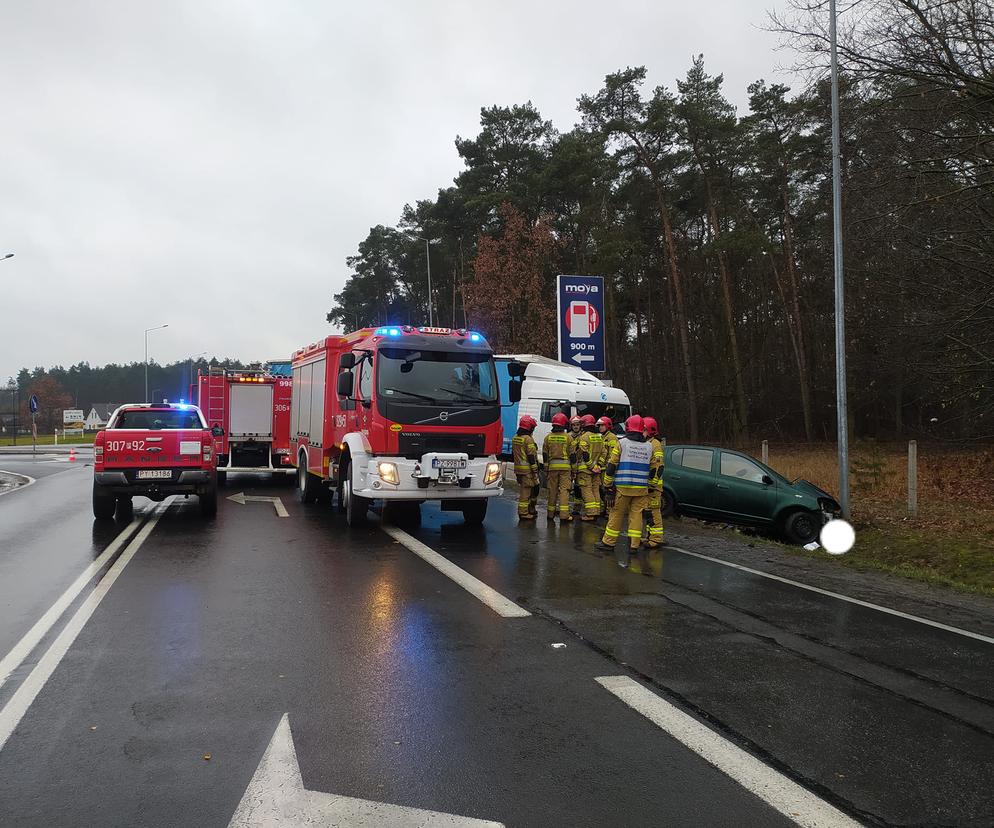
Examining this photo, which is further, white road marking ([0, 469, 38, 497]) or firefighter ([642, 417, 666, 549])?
white road marking ([0, 469, 38, 497])

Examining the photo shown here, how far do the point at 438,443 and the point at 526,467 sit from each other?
2.43 m

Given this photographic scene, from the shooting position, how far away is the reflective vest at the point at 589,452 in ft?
41.8

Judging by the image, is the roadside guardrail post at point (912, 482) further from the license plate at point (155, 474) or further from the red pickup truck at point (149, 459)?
the license plate at point (155, 474)

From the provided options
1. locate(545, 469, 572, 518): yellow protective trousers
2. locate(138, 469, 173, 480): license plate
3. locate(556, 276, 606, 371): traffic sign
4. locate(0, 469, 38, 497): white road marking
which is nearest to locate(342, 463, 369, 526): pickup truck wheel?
locate(138, 469, 173, 480): license plate

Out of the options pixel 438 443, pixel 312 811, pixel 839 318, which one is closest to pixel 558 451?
pixel 438 443

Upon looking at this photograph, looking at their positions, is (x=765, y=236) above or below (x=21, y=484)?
above

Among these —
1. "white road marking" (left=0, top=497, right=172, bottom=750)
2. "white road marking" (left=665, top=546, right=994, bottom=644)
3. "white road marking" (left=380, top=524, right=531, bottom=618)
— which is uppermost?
"white road marking" (left=380, top=524, right=531, bottom=618)

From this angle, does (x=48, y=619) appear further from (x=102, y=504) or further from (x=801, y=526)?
(x=801, y=526)

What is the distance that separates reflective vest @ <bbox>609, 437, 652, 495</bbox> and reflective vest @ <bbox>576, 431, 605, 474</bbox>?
282 cm

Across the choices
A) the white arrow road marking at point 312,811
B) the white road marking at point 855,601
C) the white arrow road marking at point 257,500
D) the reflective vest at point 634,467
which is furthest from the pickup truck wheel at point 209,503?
the white arrow road marking at point 312,811

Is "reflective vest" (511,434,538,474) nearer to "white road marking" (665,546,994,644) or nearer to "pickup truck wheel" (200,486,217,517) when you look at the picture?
"white road marking" (665,546,994,644)

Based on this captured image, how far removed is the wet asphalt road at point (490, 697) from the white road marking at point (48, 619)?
0.12 metres

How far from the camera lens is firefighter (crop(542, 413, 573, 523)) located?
12.7 meters

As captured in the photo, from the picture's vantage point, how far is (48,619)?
6.54 meters
